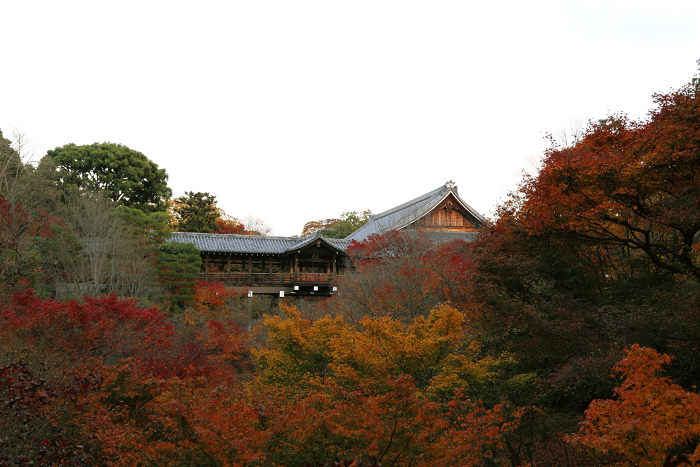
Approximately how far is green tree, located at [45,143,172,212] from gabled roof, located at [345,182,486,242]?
47.5 ft

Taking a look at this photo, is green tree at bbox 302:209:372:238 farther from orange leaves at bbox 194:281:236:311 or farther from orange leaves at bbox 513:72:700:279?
orange leaves at bbox 513:72:700:279

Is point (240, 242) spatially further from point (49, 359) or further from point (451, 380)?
point (451, 380)

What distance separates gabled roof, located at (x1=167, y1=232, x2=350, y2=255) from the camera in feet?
92.0

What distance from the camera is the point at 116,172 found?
30766mm

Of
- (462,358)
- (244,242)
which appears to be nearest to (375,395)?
(462,358)

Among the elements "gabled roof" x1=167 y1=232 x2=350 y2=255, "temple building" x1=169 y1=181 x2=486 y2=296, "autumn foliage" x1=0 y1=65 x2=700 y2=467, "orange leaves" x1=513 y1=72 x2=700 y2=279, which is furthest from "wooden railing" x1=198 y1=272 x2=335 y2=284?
"orange leaves" x1=513 y1=72 x2=700 y2=279

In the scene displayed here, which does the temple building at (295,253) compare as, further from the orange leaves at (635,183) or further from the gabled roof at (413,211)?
the orange leaves at (635,183)

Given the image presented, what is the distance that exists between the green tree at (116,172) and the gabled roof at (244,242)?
497 cm

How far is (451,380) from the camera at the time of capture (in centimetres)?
877

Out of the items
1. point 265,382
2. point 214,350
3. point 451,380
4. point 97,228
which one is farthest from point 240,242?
point 451,380

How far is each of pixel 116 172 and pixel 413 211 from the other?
777 inches

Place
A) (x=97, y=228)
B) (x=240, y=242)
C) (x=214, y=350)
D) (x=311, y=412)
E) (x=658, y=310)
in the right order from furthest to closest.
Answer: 1. (x=240, y=242)
2. (x=97, y=228)
3. (x=214, y=350)
4. (x=658, y=310)
5. (x=311, y=412)

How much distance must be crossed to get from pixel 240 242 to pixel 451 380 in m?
22.7

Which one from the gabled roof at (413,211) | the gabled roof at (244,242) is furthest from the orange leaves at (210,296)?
the gabled roof at (413,211)
